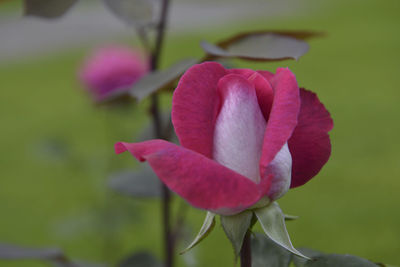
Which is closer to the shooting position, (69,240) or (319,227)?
(319,227)

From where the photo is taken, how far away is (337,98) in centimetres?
168

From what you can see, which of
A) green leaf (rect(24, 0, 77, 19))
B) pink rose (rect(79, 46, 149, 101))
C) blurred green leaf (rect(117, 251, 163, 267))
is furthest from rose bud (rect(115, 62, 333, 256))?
pink rose (rect(79, 46, 149, 101))

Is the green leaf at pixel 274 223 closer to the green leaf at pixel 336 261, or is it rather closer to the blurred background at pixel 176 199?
the green leaf at pixel 336 261

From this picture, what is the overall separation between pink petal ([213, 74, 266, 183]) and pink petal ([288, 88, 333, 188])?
0.7 inches

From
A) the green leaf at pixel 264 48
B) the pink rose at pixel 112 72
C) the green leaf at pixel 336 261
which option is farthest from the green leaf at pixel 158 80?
the pink rose at pixel 112 72

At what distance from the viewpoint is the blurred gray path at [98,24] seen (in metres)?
4.02

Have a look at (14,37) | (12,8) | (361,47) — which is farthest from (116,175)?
(12,8)

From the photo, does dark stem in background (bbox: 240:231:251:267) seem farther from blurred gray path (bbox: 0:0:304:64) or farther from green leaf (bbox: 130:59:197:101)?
blurred gray path (bbox: 0:0:304:64)

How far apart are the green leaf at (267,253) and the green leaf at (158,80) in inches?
3.9

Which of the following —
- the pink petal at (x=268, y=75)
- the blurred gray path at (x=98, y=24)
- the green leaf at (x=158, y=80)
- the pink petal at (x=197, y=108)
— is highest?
the pink petal at (x=268, y=75)

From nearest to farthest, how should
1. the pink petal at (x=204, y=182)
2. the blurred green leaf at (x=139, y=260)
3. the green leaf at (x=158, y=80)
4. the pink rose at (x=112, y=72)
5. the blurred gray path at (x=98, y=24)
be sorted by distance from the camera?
1. the pink petal at (x=204, y=182)
2. the green leaf at (x=158, y=80)
3. the blurred green leaf at (x=139, y=260)
4. the pink rose at (x=112, y=72)
5. the blurred gray path at (x=98, y=24)

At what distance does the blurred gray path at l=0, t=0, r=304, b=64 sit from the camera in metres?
4.02

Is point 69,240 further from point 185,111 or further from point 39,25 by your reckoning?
point 39,25

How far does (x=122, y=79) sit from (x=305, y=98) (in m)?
0.65
